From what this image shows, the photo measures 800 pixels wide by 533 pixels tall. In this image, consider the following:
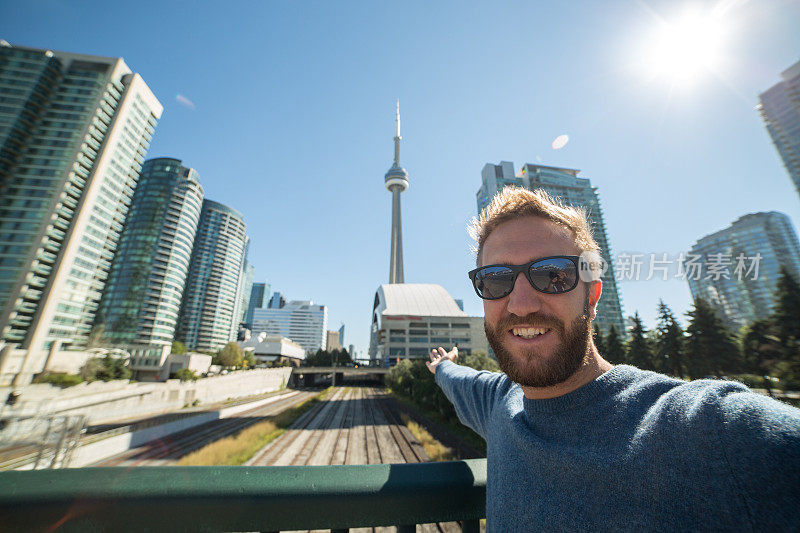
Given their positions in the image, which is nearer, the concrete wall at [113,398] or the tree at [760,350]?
the tree at [760,350]

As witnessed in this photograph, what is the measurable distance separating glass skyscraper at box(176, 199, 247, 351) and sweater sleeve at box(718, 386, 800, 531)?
14763cm

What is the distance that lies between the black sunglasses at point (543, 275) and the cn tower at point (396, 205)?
107 m

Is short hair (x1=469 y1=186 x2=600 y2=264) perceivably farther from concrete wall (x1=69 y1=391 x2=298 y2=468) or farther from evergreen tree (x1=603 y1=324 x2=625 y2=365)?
evergreen tree (x1=603 y1=324 x2=625 y2=365)

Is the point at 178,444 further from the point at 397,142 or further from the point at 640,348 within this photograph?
the point at 397,142

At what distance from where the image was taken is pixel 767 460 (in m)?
0.71

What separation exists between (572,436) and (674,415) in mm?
382

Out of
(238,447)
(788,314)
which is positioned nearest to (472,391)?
(238,447)

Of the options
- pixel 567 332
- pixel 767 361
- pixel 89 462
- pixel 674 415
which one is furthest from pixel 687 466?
pixel 767 361

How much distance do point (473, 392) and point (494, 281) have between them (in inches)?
37.1

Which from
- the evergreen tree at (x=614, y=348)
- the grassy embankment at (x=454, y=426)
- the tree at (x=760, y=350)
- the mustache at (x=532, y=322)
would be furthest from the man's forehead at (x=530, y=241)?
the tree at (x=760, y=350)

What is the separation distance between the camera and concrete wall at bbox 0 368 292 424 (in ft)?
91.2

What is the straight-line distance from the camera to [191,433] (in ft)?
95.7

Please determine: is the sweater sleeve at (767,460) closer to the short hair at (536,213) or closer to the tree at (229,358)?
the short hair at (536,213)

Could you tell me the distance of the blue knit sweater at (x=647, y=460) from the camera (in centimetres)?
73
